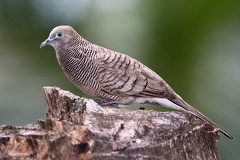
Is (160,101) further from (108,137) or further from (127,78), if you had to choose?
(108,137)

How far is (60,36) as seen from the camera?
5258mm

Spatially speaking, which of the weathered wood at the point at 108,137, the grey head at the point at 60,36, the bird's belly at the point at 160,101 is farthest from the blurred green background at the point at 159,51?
the weathered wood at the point at 108,137

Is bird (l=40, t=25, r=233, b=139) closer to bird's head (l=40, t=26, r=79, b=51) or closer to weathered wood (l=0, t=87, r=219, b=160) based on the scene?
bird's head (l=40, t=26, r=79, b=51)

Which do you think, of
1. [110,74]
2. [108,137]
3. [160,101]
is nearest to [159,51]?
[110,74]

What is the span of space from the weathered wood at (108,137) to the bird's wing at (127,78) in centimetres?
115

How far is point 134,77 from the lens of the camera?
191 inches

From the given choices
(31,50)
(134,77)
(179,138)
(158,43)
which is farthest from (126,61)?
(179,138)

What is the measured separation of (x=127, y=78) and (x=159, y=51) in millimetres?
884

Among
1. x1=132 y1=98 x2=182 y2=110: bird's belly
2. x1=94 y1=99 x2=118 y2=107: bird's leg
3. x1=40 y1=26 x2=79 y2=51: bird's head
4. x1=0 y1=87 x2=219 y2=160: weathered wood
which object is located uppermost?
x1=40 y1=26 x2=79 y2=51: bird's head

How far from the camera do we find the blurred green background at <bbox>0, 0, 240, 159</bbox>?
5492mm

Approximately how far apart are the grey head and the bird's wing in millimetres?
352

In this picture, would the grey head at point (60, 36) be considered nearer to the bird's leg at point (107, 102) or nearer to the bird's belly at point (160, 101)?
the bird's leg at point (107, 102)

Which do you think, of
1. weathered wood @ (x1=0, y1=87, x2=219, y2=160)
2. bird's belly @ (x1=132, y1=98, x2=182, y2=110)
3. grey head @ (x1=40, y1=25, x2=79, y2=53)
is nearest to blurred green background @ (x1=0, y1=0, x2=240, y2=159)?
grey head @ (x1=40, y1=25, x2=79, y2=53)

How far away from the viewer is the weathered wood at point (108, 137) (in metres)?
3.07
